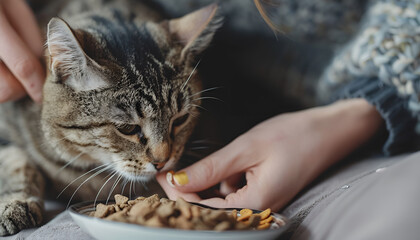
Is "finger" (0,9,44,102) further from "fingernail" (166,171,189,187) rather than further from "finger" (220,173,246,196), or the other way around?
"finger" (220,173,246,196)

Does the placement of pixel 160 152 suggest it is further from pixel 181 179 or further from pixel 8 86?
pixel 8 86

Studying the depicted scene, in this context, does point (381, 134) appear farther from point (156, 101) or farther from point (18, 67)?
point (18, 67)

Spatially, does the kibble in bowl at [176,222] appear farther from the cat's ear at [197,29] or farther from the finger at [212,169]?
the cat's ear at [197,29]

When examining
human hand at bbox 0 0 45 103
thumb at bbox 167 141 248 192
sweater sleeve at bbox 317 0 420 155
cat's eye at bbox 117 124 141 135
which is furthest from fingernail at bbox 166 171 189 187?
sweater sleeve at bbox 317 0 420 155

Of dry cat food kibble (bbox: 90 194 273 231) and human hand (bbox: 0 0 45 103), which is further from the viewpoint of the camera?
human hand (bbox: 0 0 45 103)

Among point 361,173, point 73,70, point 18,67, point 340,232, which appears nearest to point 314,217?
point 340,232

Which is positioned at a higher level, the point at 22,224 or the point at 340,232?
the point at 22,224

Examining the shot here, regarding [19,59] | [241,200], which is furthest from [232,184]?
[19,59]
